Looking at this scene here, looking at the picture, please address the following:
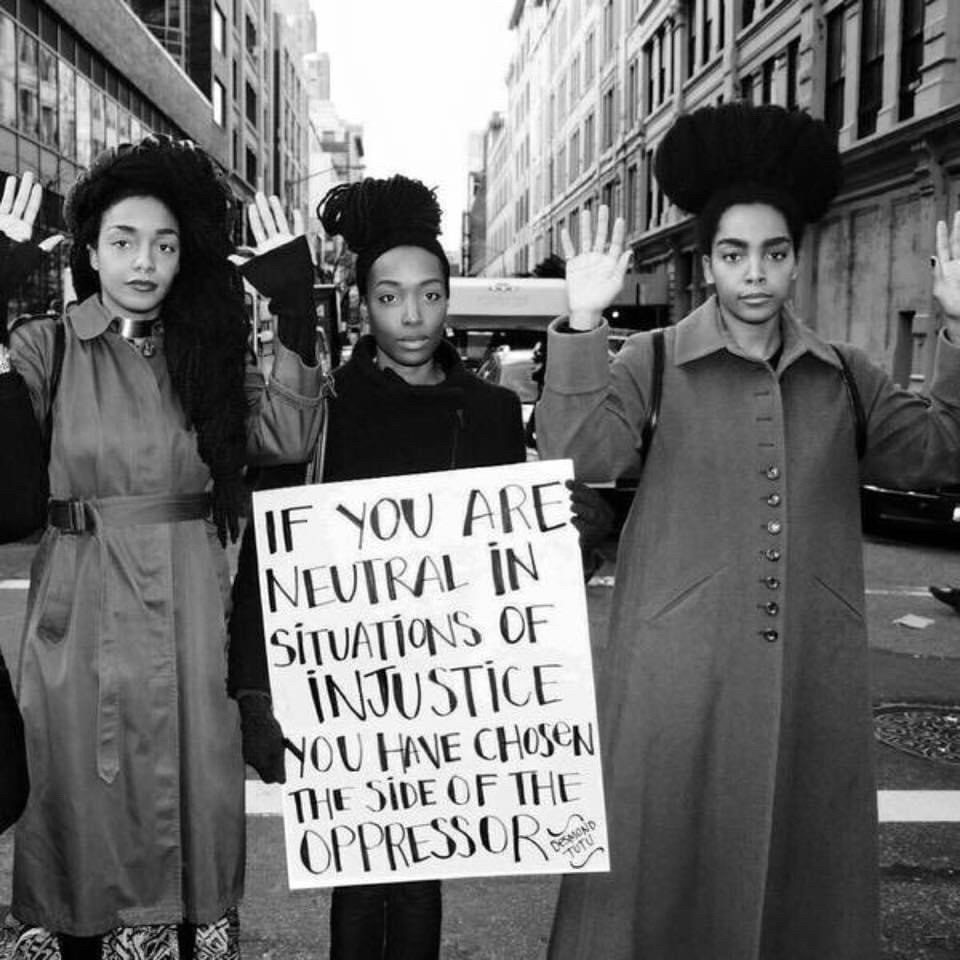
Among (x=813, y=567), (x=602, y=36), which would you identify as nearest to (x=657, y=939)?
(x=813, y=567)

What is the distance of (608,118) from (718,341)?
4646 centimetres

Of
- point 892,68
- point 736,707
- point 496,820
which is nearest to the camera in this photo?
point 736,707

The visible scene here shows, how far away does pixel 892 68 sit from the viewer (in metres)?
19.4

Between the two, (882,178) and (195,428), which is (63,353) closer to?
(195,428)

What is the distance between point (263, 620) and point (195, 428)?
1.59 feet

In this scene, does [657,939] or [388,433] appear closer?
[657,939]

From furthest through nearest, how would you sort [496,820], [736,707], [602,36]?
1. [602,36]
2. [496,820]
3. [736,707]

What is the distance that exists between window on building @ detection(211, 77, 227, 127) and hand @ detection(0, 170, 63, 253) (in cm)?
4496

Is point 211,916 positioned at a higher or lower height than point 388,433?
lower

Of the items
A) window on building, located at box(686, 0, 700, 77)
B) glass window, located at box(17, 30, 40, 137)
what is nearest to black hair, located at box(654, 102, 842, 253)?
glass window, located at box(17, 30, 40, 137)

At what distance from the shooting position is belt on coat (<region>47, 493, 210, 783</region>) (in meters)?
2.69

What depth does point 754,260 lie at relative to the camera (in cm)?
261

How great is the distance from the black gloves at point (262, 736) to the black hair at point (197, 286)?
0.40 meters

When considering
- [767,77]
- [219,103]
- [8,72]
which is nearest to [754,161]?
[8,72]
